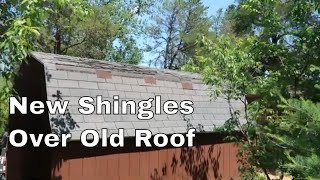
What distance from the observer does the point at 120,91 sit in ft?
27.1

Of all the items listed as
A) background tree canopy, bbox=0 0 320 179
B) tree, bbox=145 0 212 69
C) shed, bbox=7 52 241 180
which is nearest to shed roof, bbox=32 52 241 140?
shed, bbox=7 52 241 180

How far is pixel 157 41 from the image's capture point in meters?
33.7

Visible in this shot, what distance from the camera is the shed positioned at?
22.7ft

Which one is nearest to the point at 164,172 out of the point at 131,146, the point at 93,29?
the point at 131,146

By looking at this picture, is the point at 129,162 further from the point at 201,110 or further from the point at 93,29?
the point at 93,29

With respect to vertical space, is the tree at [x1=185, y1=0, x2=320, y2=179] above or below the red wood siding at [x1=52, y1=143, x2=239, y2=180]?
above

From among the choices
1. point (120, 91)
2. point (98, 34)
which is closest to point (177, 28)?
point (98, 34)

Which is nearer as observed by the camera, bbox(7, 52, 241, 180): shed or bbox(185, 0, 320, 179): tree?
bbox(185, 0, 320, 179): tree

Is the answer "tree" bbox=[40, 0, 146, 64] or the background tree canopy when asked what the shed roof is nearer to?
the background tree canopy

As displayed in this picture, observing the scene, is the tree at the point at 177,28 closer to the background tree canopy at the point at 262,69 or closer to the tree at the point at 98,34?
the tree at the point at 98,34

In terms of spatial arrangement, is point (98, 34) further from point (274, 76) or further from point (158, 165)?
point (274, 76)

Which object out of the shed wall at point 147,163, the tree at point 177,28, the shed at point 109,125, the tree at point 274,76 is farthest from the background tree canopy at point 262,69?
the tree at point 177,28

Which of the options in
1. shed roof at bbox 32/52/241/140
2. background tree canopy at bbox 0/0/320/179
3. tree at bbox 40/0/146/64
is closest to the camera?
background tree canopy at bbox 0/0/320/179

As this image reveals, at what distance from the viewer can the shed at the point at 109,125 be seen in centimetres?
691
